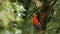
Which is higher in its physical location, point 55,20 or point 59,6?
point 59,6

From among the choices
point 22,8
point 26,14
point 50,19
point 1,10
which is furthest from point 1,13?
point 50,19

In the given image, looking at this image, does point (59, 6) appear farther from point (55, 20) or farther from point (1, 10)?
point (1, 10)

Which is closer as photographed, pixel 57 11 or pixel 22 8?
pixel 22 8

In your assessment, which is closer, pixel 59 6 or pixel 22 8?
pixel 22 8

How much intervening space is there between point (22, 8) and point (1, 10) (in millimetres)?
993

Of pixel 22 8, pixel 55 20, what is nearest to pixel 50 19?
pixel 55 20

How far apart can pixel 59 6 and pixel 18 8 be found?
820mm

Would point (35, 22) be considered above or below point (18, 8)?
below

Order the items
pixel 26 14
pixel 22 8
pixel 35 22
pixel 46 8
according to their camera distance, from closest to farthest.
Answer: pixel 22 8 → pixel 26 14 → pixel 46 8 → pixel 35 22

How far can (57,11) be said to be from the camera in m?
1.85

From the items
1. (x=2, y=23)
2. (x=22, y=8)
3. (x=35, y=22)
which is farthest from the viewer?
(x=35, y=22)

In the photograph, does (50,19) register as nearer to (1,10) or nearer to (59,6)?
(59,6)

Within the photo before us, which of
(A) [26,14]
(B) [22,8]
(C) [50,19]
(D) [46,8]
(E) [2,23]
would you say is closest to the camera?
(E) [2,23]

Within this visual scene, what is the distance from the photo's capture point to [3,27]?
0.34m
